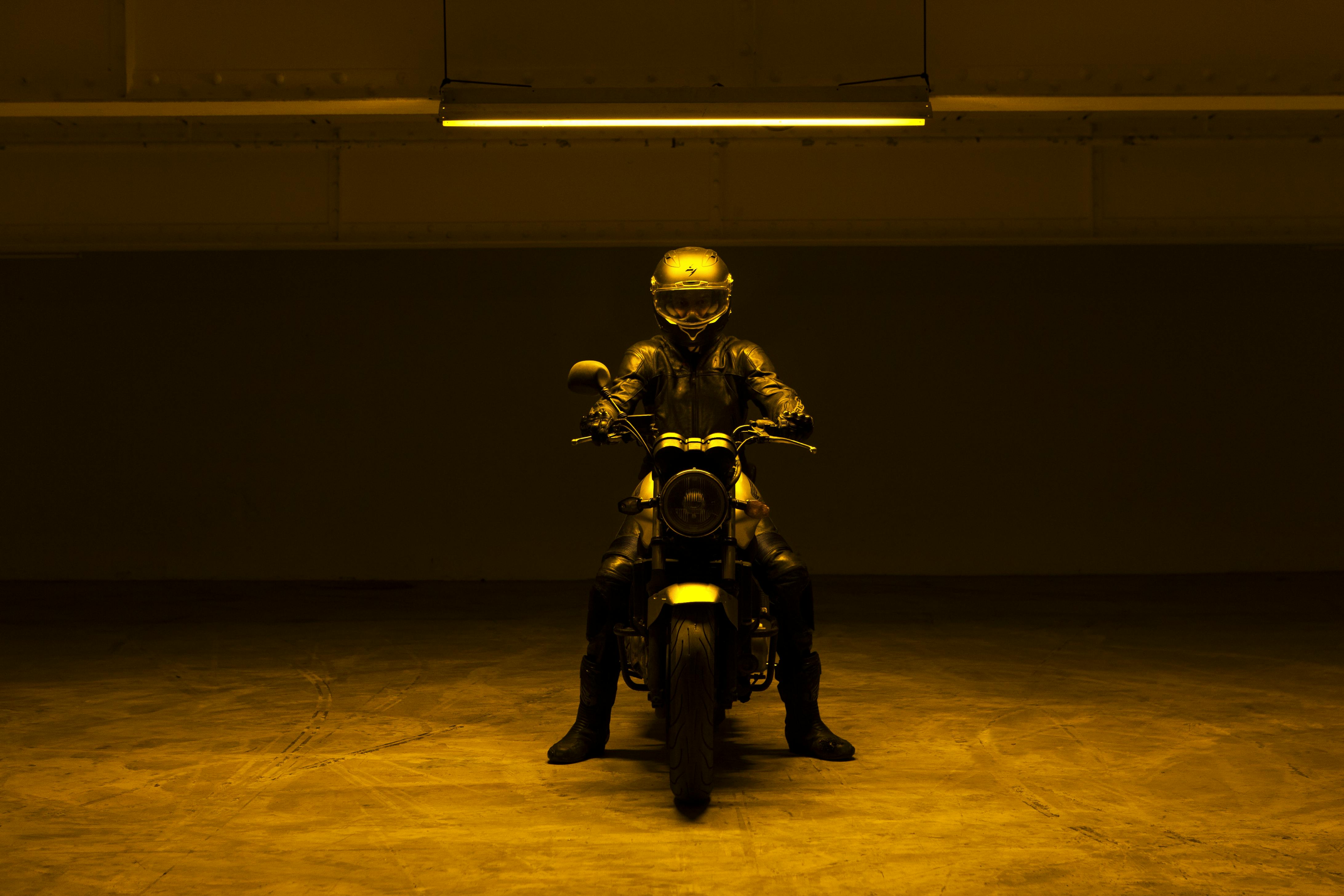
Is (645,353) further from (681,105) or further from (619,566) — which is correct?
(681,105)

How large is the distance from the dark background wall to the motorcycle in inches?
233

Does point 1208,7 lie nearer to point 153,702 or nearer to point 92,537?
point 153,702

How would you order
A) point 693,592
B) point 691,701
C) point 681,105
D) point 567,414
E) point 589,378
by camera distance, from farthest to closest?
1. point 567,414
2. point 681,105
3. point 589,378
4. point 693,592
5. point 691,701

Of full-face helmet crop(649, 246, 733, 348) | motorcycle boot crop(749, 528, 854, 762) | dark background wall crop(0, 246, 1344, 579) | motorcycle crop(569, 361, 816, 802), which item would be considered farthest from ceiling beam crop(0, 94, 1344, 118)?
motorcycle boot crop(749, 528, 854, 762)

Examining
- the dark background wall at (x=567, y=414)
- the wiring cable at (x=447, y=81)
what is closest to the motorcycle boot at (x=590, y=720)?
the wiring cable at (x=447, y=81)

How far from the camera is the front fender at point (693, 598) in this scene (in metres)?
3.77

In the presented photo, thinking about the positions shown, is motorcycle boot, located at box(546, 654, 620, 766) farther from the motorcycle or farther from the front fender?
the front fender

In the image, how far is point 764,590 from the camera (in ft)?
14.5

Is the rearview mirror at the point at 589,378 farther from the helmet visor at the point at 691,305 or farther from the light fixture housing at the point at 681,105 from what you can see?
the light fixture housing at the point at 681,105

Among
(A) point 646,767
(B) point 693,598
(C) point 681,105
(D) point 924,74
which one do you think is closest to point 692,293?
(B) point 693,598

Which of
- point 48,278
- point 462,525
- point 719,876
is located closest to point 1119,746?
point 719,876

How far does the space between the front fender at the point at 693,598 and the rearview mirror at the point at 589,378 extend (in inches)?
28.7

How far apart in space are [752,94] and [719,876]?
4.45 m

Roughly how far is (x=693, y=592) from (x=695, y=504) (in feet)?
0.94
